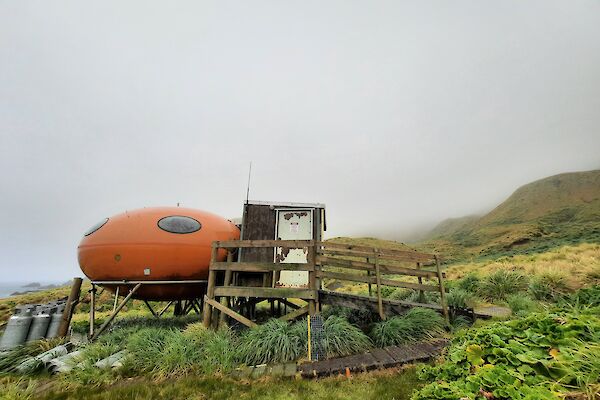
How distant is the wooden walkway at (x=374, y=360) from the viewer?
5430mm

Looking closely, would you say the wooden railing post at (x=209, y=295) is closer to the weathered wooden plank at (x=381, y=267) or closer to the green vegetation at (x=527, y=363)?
the weathered wooden plank at (x=381, y=267)

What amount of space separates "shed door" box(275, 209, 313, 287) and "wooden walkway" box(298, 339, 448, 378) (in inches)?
186

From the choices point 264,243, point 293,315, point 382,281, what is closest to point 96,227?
point 264,243

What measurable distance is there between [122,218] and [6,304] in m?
35.6

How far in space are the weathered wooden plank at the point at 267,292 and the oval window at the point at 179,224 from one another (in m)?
3.11

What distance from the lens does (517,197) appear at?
353 ft

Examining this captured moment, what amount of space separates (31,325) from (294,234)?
9.94 metres

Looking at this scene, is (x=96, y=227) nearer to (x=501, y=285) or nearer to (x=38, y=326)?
(x=38, y=326)

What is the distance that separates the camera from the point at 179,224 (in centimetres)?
1070

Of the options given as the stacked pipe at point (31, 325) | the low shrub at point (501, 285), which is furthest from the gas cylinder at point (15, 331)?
the low shrub at point (501, 285)

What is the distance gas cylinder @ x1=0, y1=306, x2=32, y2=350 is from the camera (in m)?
9.11

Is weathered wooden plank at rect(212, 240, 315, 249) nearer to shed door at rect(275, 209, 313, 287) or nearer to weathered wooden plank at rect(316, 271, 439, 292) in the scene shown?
weathered wooden plank at rect(316, 271, 439, 292)

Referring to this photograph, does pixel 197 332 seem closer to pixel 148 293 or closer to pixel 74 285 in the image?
pixel 148 293

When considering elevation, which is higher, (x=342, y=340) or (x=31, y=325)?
(x=342, y=340)
